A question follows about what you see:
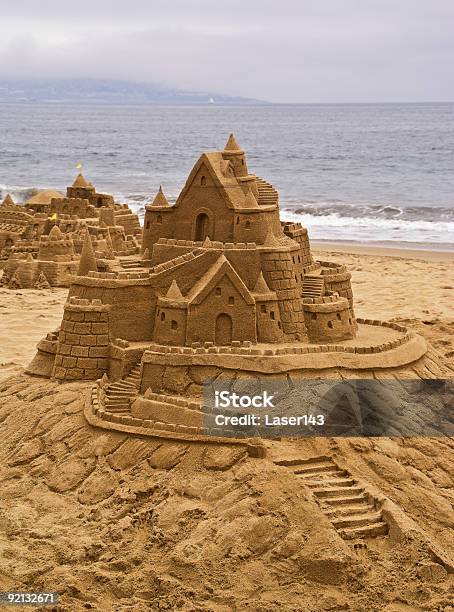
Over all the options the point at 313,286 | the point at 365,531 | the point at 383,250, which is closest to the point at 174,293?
the point at 313,286

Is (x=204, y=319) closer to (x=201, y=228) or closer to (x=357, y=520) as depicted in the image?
(x=201, y=228)

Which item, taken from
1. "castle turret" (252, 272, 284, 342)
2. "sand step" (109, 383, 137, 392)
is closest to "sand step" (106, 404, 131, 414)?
"sand step" (109, 383, 137, 392)

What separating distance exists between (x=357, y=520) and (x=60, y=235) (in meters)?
22.3

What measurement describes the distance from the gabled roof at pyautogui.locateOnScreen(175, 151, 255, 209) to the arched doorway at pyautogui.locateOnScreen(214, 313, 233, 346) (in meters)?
2.31

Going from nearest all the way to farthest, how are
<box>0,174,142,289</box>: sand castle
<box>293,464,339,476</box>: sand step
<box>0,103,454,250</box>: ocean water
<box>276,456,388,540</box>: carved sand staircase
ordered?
1. <box>276,456,388,540</box>: carved sand staircase
2. <box>293,464,339,476</box>: sand step
3. <box>0,174,142,289</box>: sand castle
4. <box>0,103,454,250</box>: ocean water

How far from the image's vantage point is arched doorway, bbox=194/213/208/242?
22688 millimetres

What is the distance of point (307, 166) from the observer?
9544cm

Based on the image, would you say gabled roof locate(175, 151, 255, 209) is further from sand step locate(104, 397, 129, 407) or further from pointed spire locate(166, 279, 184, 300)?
sand step locate(104, 397, 129, 407)

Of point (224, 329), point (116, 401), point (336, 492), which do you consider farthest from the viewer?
point (224, 329)

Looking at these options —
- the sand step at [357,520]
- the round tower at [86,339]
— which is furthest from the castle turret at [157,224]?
the sand step at [357,520]

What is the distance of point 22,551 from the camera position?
57.9ft

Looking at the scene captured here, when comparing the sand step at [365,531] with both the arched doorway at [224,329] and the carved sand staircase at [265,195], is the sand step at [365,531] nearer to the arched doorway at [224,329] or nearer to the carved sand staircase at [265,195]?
the arched doorway at [224,329]

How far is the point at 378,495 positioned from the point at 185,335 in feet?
16.1

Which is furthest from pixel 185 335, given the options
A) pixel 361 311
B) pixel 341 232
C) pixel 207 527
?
pixel 341 232
